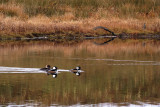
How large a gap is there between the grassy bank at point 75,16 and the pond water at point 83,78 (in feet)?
27.8

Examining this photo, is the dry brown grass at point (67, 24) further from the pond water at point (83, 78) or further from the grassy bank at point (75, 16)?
the pond water at point (83, 78)

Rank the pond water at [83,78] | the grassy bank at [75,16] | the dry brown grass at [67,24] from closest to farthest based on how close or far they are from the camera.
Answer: the pond water at [83,78] → the dry brown grass at [67,24] → the grassy bank at [75,16]

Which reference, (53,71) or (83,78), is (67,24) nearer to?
(53,71)

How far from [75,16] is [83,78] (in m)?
30.4

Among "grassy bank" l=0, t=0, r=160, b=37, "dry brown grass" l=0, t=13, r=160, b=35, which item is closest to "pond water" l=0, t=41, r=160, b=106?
"dry brown grass" l=0, t=13, r=160, b=35

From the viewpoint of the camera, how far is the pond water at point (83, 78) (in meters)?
17.6

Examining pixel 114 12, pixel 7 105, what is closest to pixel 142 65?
pixel 7 105

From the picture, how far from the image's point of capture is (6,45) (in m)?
38.5

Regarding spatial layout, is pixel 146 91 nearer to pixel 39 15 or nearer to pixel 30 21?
pixel 30 21

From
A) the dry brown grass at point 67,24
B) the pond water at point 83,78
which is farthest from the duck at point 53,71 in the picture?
A: the dry brown grass at point 67,24

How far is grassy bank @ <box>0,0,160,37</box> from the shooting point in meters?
45.8

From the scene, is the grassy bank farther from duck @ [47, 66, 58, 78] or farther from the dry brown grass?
duck @ [47, 66, 58, 78]

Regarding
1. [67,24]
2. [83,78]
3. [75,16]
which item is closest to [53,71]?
[83,78]

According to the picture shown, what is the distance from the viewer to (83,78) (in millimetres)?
22359
